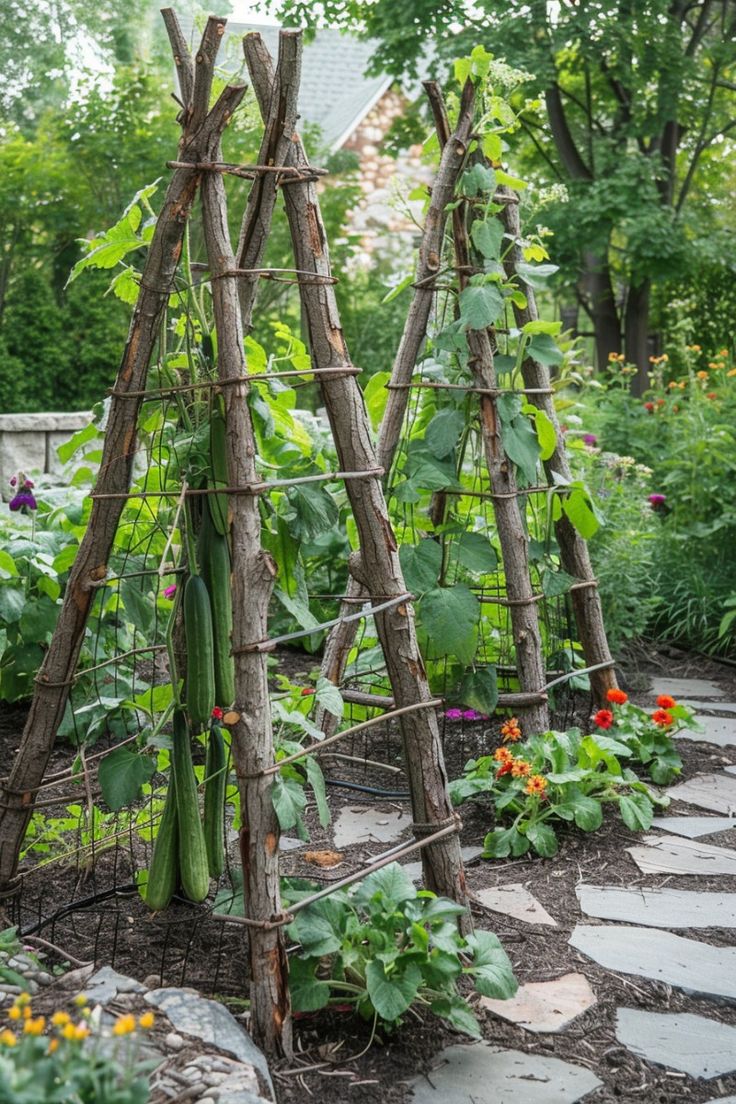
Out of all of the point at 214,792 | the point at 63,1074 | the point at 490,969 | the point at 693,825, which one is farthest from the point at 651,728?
the point at 63,1074

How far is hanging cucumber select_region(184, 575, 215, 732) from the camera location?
7.55ft

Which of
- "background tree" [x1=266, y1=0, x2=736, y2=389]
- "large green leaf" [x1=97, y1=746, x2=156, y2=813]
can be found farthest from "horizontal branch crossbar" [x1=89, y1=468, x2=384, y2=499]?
"background tree" [x1=266, y1=0, x2=736, y2=389]

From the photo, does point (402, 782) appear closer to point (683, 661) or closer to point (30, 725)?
point (30, 725)

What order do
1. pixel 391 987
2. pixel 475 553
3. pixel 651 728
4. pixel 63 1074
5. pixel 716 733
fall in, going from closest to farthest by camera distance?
1. pixel 63 1074
2. pixel 391 987
3. pixel 475 553
4. pixel 651 728
5. pixel 716 733

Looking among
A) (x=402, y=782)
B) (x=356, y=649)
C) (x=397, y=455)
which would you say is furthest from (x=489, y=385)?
(x=402, y=782)

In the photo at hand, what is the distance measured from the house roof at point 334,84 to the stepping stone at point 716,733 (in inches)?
503

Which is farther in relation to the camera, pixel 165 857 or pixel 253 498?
pixel 165 857

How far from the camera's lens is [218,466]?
7.50 feet

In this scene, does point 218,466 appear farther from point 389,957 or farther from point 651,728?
point 651,728

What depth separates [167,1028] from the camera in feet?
6.30

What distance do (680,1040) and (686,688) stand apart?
3.08 metres

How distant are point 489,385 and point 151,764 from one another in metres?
1.69

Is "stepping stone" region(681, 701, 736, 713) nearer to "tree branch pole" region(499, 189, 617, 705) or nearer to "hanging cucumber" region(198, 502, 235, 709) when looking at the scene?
"tree branch pole" region(499, 189, 617, 705)

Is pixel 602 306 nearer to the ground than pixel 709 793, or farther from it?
farther from it
